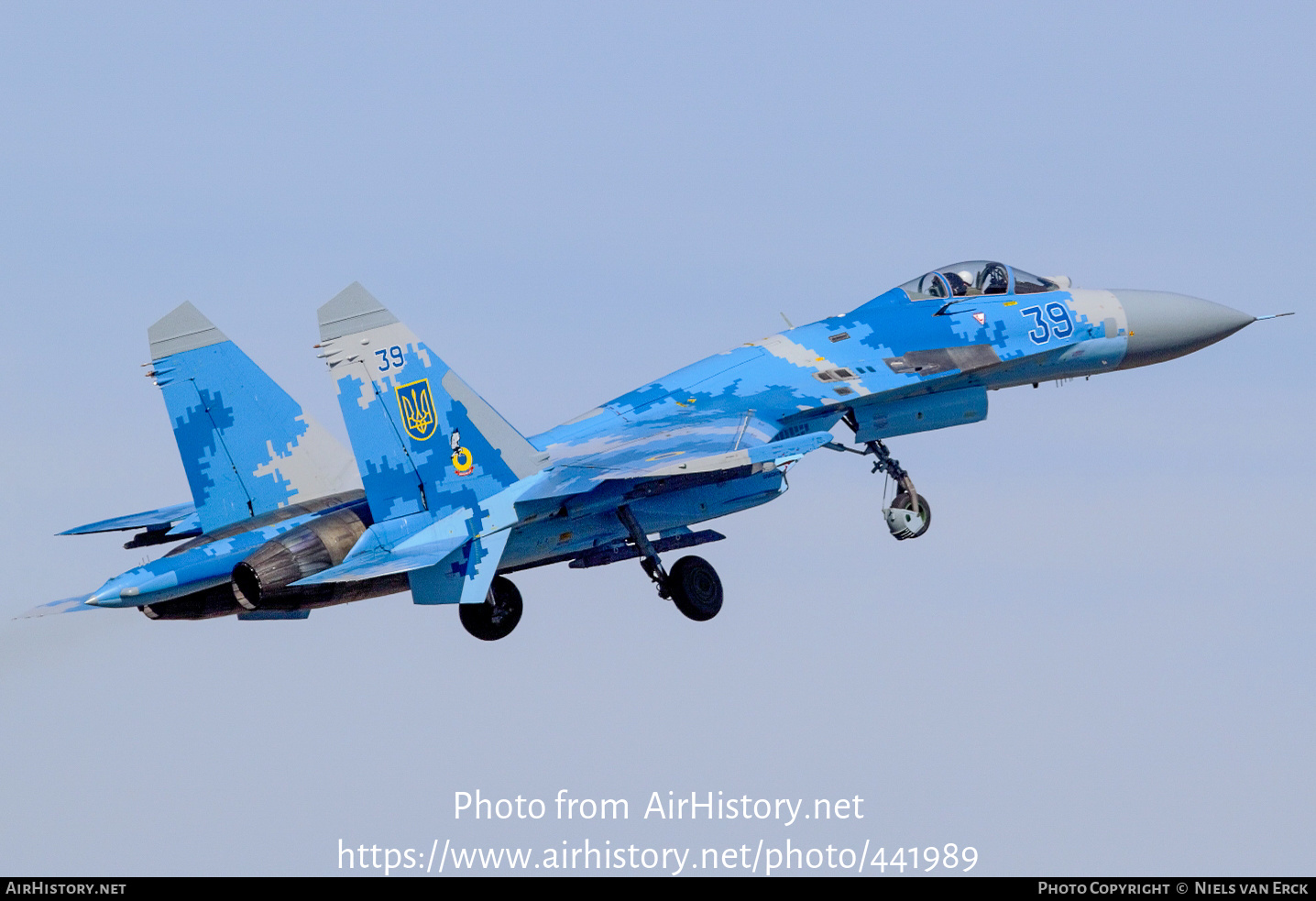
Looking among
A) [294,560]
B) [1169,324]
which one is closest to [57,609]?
[294,560]

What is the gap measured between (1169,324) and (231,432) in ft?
40.3

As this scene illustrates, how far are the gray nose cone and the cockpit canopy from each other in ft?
3.95

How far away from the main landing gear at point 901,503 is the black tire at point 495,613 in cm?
468

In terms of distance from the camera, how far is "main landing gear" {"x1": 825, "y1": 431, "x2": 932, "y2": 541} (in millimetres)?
22750

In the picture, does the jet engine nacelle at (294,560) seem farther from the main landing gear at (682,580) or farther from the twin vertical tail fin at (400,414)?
the main landing gear at (682,580)

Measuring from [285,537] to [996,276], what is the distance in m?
10.2

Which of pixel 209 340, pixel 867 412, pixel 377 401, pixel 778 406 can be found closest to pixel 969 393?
pixel 867 412

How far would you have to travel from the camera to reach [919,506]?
2284 cm

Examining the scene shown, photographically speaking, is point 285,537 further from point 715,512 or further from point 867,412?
point 867,412

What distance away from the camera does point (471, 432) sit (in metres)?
19.2

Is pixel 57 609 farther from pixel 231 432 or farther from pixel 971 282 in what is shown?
pixel 971 282

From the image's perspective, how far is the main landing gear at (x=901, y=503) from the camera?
22.8m

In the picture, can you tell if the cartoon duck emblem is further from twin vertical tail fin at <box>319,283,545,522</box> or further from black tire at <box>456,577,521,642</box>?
black tire at <box>456,577,521,642</box>

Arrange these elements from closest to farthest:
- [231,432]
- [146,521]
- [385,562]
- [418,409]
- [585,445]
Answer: [385,562], [418,409], [585,445], [231,432], [146,521]
